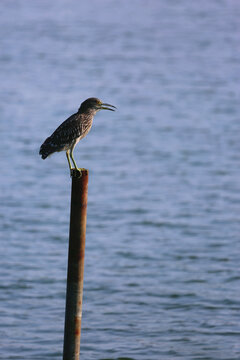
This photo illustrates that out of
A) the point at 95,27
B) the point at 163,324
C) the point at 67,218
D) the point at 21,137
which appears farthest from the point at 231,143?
the point at 95,27

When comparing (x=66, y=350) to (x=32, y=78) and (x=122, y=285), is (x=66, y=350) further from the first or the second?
(x=32, y=78)

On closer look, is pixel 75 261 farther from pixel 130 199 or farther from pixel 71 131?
pixel 130 199

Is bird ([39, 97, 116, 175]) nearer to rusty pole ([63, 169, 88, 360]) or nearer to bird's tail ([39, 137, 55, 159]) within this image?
bird's tail ([39, 137, 55, 159])

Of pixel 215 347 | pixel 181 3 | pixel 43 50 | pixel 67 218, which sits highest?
pixel 181 3

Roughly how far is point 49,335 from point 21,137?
17.3 m

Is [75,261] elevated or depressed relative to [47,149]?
depressed

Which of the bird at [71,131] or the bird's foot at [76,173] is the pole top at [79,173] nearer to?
the bird's foot at [76,173]

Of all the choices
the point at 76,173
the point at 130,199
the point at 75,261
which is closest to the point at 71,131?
the point at 76,173

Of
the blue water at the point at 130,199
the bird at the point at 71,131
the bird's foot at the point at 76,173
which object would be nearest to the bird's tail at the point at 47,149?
the bird at the point at 71,131

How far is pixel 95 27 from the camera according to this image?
58156 mm

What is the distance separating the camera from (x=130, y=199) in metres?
23.5

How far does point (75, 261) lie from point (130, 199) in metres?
13.3

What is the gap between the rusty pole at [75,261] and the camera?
10.1 metres

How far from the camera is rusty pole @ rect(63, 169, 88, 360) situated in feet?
33.0
